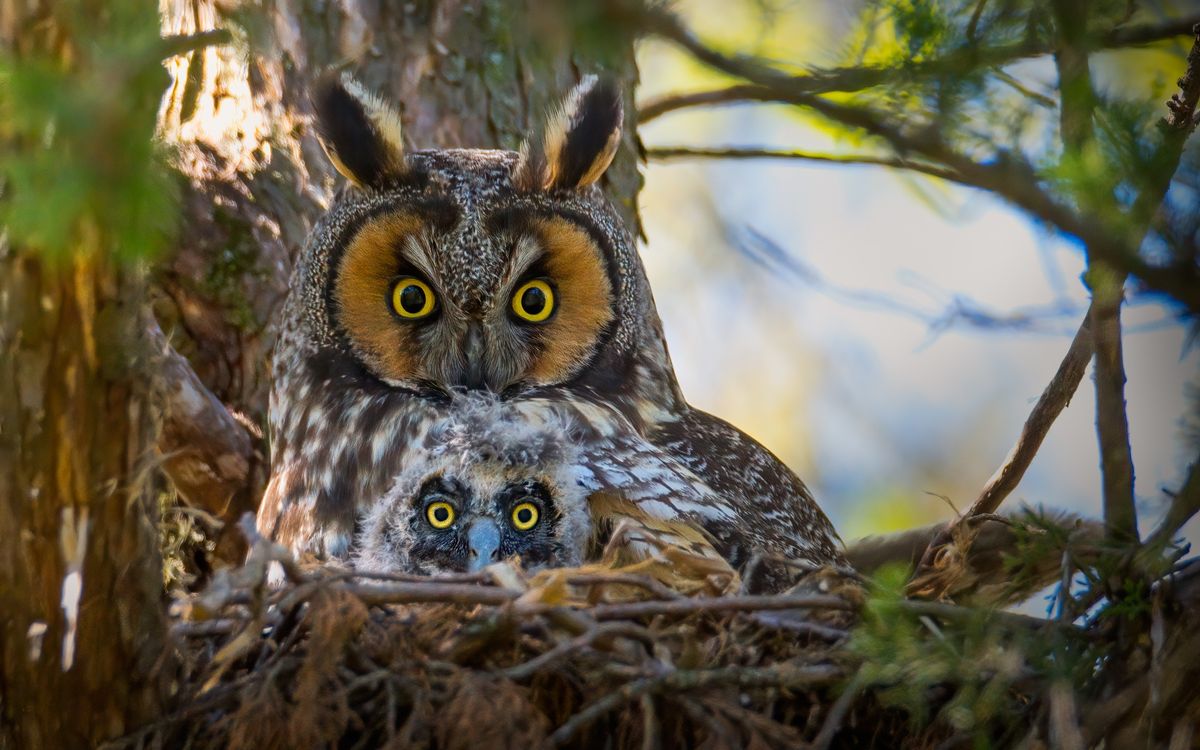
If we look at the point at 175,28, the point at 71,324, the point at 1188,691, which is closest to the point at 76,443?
the point at 71,324

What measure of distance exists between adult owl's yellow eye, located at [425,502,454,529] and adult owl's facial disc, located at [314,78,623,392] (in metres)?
0.40

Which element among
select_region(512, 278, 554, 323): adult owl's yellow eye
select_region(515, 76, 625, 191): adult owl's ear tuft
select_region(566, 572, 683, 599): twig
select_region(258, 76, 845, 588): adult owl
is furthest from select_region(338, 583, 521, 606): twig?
select_region(515, 76, 625, 191): adult owl's ear tuft

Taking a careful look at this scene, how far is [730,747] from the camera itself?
5.49 feet

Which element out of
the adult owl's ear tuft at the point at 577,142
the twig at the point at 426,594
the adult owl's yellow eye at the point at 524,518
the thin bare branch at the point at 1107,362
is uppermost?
the adult owl's ear tuft at the point at 577,142

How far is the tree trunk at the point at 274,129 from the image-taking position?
3.02 m

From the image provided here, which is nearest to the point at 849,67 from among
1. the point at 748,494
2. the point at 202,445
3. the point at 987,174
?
the point at 987,174

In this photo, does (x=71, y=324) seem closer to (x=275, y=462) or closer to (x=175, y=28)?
(x=275, y=462)

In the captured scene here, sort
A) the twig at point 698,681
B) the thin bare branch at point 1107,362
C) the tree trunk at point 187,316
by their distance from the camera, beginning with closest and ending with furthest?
the tree trunk at point 187,316, the thin bare branch at point 1107,362, the twig at point 698,681

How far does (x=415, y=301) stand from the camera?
2.66m

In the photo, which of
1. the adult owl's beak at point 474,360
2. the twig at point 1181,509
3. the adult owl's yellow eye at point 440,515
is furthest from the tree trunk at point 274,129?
the twig at point 1181,509

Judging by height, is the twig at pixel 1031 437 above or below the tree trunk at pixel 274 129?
below

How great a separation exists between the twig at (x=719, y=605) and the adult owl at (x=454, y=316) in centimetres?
71

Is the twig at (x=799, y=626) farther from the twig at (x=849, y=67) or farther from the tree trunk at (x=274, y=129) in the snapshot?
the tree trunk at (x=274, y=129)

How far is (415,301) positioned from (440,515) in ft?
1.87
